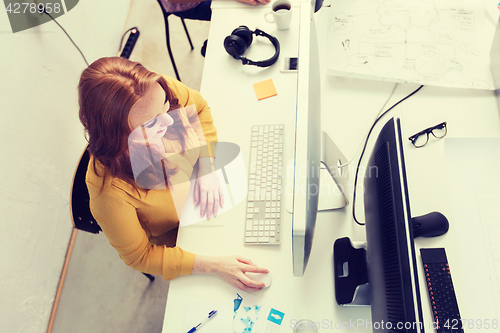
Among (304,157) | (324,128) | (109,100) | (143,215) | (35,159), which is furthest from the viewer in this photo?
(35,159)

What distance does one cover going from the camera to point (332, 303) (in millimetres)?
848

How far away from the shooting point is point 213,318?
863 mm

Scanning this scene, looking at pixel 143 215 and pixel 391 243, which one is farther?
pixel 143 215

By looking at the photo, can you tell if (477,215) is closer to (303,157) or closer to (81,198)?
(303,157)

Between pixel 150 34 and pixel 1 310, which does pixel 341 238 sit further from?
pixel 150 34

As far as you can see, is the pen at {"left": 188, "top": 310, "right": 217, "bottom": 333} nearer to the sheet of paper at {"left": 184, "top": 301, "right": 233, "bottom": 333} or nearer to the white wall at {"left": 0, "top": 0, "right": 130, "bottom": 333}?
the sheet of paper at {"left": 184, "top": 301, "right": 233, "bottom": 333}

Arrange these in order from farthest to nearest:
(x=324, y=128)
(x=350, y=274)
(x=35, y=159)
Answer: (x=35, y=159), (x=324, y=128), (x=350, y=274)

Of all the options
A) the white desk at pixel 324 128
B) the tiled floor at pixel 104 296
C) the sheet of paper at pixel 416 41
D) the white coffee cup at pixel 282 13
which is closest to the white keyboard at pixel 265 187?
the white desk at pixel 324 128

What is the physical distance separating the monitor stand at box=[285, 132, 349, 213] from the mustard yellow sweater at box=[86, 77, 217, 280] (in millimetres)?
350

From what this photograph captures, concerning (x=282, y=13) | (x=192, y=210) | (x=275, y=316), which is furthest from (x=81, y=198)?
(x=282, y=13)

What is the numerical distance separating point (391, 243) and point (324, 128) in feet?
1.88

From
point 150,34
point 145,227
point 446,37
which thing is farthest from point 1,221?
point 446,37

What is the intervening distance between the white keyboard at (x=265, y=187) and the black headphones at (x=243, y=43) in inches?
11.6

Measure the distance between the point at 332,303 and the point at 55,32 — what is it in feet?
6.34
